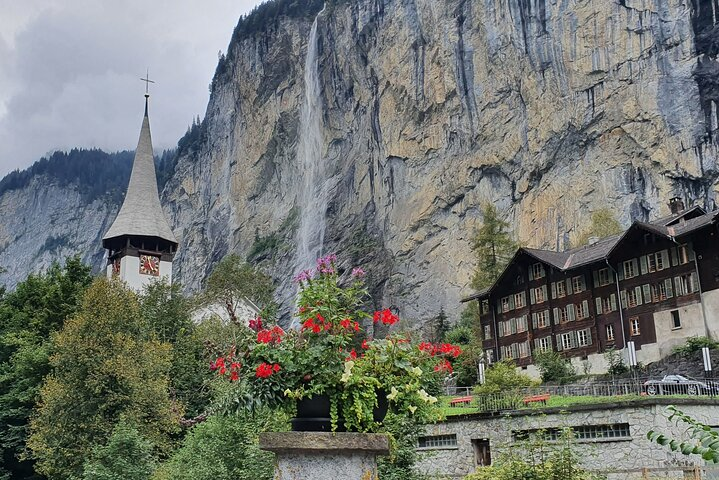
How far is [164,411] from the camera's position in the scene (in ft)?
96.1

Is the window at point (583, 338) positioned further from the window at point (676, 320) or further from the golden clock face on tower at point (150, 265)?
the golden clock face on tower at point (150, 265)

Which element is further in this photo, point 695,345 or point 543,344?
point 543,344

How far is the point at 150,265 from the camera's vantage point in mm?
75625

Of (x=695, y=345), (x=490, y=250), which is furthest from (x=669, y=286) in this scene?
(x=490, y=250)

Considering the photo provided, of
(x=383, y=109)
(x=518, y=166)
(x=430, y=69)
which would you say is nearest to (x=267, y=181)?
Answer: (x=383, y=109)

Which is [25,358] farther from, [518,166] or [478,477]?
[518,166]

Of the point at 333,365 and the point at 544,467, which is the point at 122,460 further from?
the point at 333,365

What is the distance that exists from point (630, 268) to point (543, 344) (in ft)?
27.5

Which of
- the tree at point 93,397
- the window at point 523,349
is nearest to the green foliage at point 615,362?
the window at point 523,349

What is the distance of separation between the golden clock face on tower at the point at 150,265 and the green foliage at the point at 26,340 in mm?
31479

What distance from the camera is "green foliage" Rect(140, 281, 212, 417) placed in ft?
119

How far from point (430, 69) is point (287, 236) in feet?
92.1

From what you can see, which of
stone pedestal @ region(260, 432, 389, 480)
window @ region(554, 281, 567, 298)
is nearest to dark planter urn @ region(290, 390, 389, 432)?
stone pedestal @ region(260, 432, 389, 480)

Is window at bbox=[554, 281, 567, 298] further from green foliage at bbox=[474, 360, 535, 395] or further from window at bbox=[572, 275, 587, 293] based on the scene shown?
green foliage at bbox=[474, 360, 535, 395]
